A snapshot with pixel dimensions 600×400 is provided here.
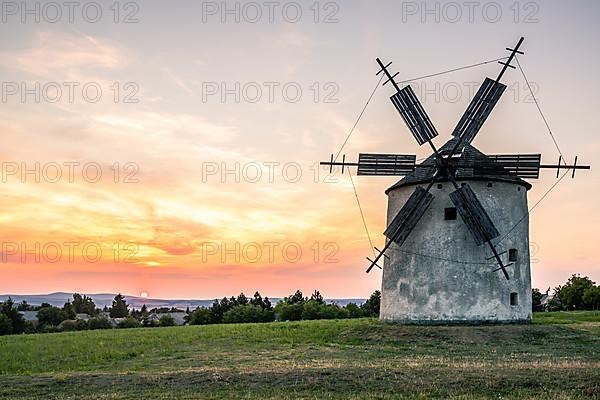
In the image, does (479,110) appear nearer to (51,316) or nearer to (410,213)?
(410,213)

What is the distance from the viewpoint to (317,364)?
17.8m

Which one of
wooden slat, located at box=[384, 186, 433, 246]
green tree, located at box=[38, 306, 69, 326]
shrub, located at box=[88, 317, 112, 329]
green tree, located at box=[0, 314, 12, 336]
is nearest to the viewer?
wooden slat, located at box=[384, 186, 433, 246]

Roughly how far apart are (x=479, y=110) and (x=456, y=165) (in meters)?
3.02

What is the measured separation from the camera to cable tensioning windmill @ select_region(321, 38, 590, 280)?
2844 cm

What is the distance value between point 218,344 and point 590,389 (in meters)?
15.2

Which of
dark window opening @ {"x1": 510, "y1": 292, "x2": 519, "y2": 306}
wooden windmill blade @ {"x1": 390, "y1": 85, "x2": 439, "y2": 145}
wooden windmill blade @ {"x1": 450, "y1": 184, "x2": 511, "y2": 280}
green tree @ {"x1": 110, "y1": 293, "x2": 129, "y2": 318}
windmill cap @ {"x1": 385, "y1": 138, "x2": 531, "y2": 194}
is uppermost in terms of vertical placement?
wooden windmill blade @ {"x1": 390, "y1": 85, "x2": 439, "y2": 145}

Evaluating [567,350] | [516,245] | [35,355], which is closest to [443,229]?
[516,245]

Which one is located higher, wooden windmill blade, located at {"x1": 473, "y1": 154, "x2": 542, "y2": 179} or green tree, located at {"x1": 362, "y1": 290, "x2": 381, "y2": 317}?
wooden windmill blade, located at {"x1": 473, "y1": 154, "x2": 542, "y2": 179}

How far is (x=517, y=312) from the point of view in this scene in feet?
95.7

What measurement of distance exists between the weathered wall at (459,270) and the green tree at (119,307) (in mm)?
67825

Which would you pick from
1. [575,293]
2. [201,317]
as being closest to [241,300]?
[201,317]

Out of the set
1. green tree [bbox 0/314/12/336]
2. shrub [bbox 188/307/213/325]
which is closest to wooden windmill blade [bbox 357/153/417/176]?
shrub [bbox 188/307/213/325]

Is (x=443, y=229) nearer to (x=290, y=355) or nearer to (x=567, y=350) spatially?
(x=567, y=350)

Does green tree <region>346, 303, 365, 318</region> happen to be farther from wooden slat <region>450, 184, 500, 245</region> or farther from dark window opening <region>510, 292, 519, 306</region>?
wooden slat <region>450, 184, 500, 245</region>
